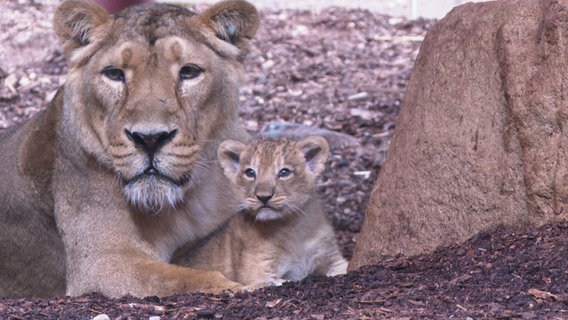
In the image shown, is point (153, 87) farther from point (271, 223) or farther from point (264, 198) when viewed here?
point (271, 223)

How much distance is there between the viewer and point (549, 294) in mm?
4648

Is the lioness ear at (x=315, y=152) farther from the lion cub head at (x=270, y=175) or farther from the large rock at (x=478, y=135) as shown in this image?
the large rock at (x=478, y=135)

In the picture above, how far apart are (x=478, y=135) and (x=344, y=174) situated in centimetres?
366

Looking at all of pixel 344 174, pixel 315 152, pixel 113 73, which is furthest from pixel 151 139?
pixel 344 174

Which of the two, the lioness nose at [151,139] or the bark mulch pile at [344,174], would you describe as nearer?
the bark mulch pile at [344,174]

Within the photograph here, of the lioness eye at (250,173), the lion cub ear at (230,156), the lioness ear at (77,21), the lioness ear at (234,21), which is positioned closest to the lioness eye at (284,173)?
the lioness eye at (250,173)

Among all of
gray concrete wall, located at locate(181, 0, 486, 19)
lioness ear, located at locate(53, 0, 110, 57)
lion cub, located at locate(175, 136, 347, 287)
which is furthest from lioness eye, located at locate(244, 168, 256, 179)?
gray concrete wall, located at locate(181, 0, 486, 19)

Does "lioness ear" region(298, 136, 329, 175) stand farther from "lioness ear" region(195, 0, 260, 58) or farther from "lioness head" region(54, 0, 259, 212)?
"lioness ear" region(195, 0, 260, 58)

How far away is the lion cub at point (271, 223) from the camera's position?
612 cm

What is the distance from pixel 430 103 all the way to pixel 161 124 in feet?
4.90

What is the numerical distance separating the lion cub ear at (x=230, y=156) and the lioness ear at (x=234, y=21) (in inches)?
20.9

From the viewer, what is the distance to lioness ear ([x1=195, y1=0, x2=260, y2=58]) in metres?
6.08

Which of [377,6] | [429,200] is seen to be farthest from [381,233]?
[377,6]

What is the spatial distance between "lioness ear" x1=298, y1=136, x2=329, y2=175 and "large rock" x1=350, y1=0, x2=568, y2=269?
40 cm
